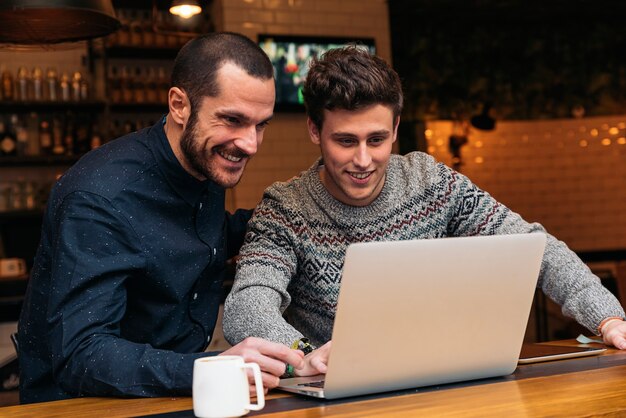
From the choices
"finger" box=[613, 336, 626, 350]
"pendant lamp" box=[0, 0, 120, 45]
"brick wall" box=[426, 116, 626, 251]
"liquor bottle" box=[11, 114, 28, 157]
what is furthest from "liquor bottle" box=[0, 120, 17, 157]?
"finger" box=[613, 336, 626, 350]

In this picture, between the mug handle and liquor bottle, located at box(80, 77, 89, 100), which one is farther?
liquor bottle, located at box(80, 77, 89, 100)

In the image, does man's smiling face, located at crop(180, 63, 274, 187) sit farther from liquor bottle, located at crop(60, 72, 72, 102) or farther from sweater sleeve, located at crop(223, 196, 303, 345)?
liquor bottle, located at crop(60, 72, 72, 102)

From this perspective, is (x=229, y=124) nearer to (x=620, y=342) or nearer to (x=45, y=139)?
(x=620, y=342)

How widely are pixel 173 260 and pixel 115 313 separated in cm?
27

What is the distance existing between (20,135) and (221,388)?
5344 mm

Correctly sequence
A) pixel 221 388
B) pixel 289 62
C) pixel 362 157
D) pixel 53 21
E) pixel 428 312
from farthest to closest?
pixel 289 62 → pixel 53 21 → pixel 362 157 → pixel 428 312 → pixel 221 388

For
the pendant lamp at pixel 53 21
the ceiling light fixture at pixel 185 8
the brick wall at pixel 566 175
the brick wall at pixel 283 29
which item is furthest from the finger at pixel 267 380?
the brick wall at pixel 566 175

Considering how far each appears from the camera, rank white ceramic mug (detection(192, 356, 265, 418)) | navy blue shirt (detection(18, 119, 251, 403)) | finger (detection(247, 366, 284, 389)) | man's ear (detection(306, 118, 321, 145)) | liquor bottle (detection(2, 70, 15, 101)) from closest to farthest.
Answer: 1. white ceramic mug (detection(192, 356, 265, 418))
2. finger (detection(247, 366, 284, 389))
3. navy blue shirt (detection(18, 119, 251, 403))
4. man's ear (detection(306, 118, 321, 145))
5. liquor bottle (detection(2, 70, 15, 101))

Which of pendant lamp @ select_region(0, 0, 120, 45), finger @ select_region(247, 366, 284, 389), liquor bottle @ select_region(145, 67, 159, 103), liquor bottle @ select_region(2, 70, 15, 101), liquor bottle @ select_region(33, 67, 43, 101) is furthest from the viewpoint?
liquor bottle @ select_region(145, 67, 159, 103)

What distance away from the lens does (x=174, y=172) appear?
206 centimetres

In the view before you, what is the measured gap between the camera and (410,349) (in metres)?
1.55

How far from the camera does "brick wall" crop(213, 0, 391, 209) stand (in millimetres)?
6191

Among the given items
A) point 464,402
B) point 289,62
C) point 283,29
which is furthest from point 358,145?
point 283,29

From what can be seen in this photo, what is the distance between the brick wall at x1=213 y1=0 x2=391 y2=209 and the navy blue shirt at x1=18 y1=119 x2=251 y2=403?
12.8 feet
